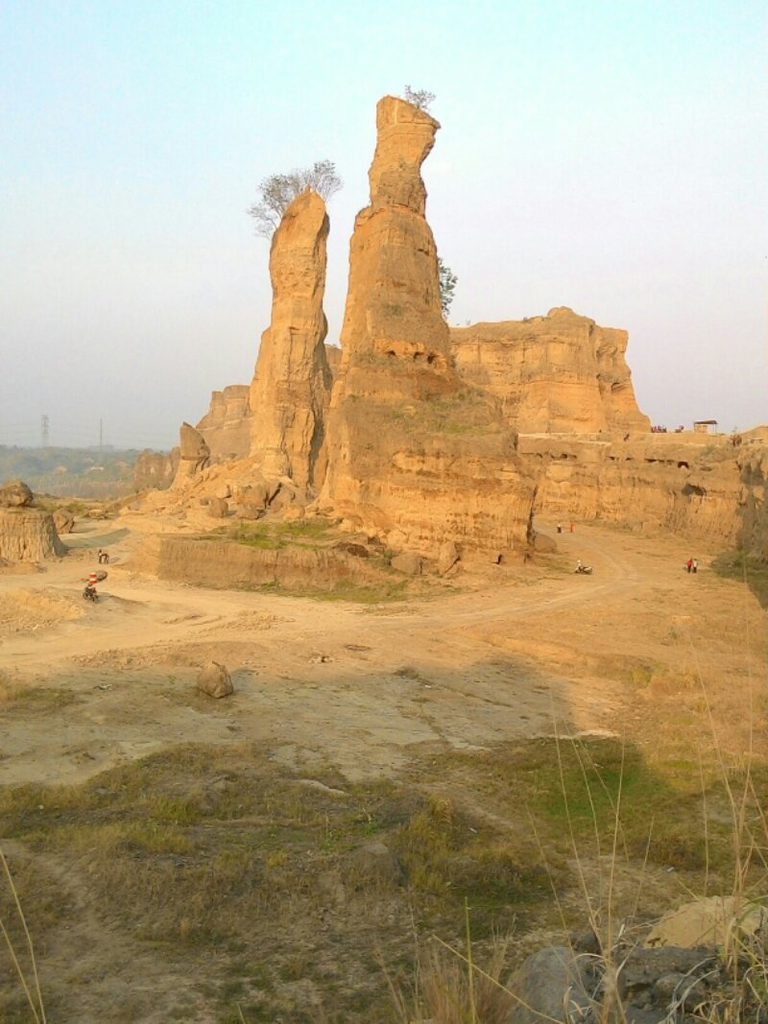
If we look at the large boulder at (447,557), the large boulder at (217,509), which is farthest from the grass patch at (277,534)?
the large boulder at (447,557)

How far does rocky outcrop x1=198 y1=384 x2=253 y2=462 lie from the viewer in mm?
62875

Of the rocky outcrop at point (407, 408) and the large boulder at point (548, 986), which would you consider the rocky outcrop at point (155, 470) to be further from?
the large boulder at point (548, 986)

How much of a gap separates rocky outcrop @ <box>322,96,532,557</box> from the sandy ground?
2.37 meters

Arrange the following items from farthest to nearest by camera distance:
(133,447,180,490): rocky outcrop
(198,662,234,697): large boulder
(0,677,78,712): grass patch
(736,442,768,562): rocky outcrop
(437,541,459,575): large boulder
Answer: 1. (133,447,180,490): rocky outcrop
2. (736,442,768,562): rocky outcrop
3. (437,541,459,575): large boulder
4. (198,662,234,697): large boulder
5. (0,677,78,712): grass patch

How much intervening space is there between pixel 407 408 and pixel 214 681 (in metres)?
15.8

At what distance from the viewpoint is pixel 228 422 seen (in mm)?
65188

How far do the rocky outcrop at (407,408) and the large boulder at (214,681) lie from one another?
12.4 meters

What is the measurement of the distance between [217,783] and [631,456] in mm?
31800

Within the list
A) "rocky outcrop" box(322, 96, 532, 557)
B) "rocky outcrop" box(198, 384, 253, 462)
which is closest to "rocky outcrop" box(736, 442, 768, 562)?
"rocky outcrop" box(322, 96, 532, 557)

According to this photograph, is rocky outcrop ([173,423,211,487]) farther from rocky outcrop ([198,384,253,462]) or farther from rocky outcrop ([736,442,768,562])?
rocky outcrop ([736,442,768,562])

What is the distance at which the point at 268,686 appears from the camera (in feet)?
41.4

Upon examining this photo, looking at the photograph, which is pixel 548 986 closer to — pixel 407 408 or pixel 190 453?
pixel 407 408

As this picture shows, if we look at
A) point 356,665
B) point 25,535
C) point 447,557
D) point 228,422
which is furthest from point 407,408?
point 228,422

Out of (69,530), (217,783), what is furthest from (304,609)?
(69,530)
